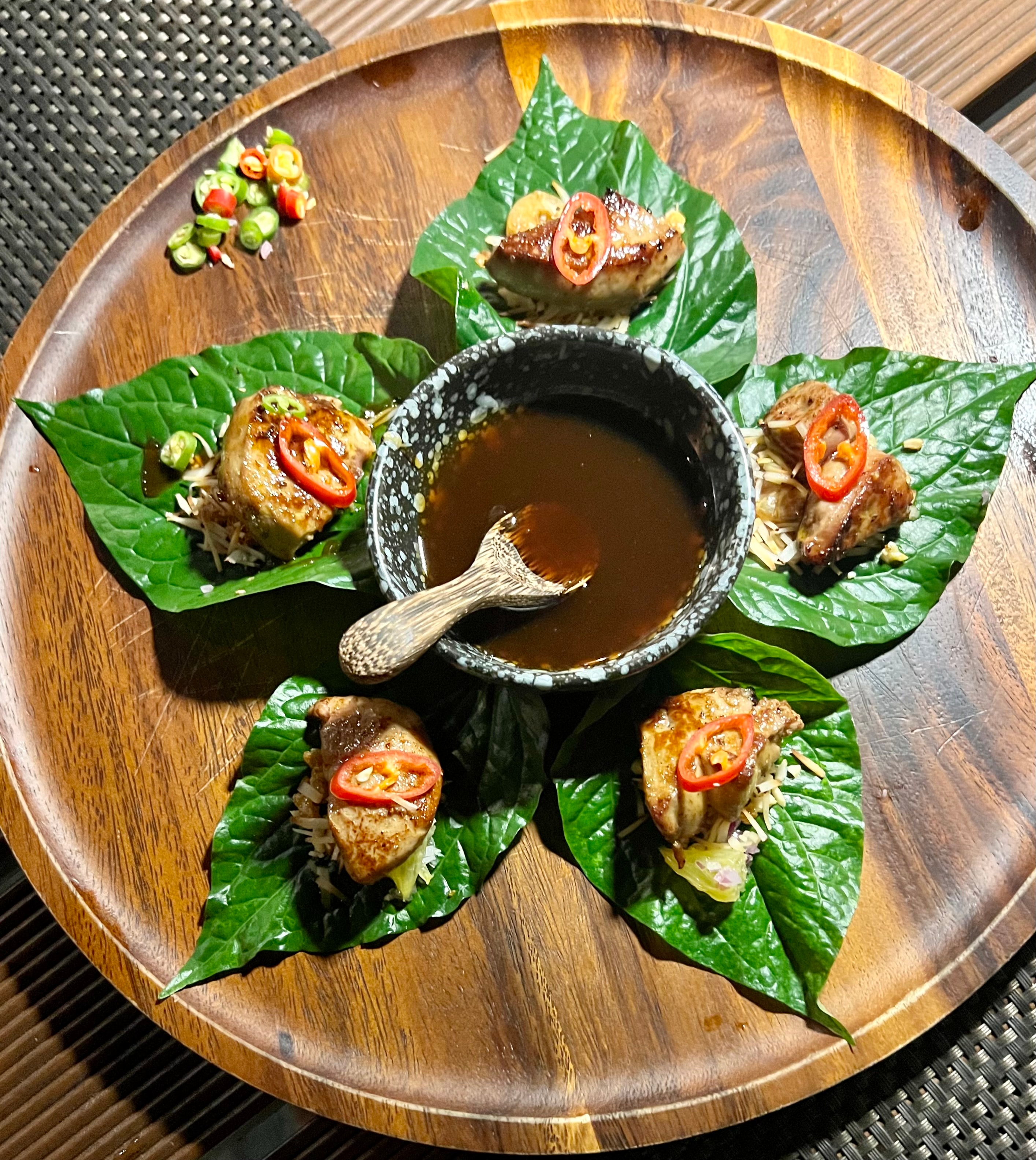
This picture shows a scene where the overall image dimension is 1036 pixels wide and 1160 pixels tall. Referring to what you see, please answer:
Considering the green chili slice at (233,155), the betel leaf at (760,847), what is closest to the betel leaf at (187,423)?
the green chili slice at (233,155)

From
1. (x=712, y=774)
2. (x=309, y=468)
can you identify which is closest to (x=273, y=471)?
(x=309, y=468)

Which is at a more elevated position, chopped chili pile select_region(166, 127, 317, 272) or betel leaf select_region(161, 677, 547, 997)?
chopped chili pile select_region(166, 127, 317, 272)

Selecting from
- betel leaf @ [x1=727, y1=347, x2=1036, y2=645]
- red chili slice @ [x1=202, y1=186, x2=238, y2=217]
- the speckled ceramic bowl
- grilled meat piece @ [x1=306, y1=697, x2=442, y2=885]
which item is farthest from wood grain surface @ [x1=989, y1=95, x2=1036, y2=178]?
grilled meat piece @ [x1=306, y1=697, x2=442, y2=885]

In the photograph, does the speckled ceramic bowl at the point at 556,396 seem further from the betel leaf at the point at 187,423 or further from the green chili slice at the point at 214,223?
the green chili slice at the point at 214,223

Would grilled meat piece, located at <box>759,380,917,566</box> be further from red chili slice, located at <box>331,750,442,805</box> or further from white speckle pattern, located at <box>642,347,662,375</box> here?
red chili slice, located at <box>331,750,442,805</box>

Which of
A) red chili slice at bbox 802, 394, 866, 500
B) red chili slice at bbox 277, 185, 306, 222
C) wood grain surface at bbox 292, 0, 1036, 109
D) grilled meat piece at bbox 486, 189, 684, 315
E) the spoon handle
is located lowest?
the spoon handle

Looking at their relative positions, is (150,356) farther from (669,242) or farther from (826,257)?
(826,257)

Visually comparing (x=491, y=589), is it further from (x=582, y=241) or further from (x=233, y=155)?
(x=233, y=155)
